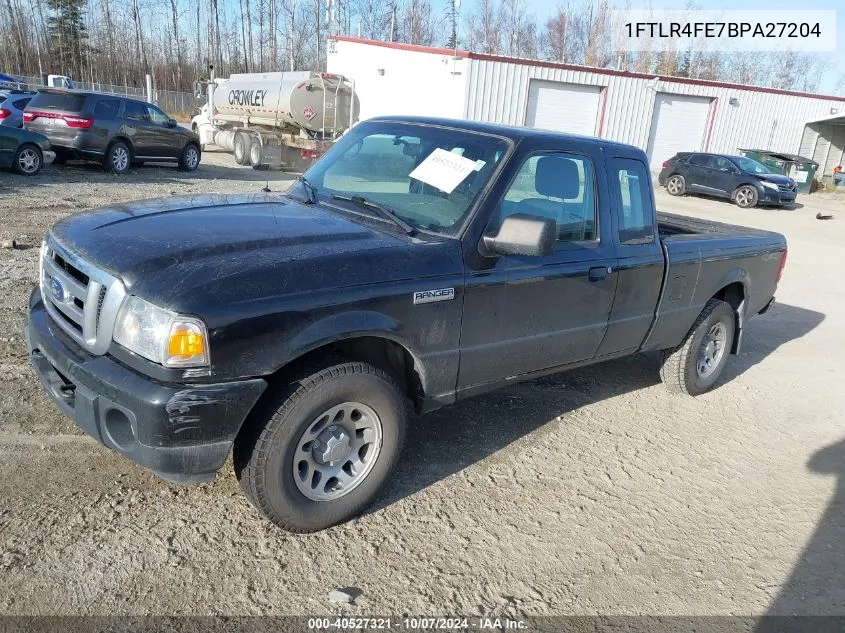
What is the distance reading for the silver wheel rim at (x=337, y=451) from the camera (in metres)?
3.07

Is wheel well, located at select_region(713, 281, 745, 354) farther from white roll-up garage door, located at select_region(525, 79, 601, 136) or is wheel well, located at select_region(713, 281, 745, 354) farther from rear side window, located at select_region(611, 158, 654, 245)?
white roll-up garage door, located at select_region(525, 79, 601, 136)

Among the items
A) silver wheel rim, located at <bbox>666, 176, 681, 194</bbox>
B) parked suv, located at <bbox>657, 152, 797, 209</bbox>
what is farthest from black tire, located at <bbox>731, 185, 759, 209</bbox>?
silver wheel rim, located at <bbox>666, 176, 681, 194</bbox>

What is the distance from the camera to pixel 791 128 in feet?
103

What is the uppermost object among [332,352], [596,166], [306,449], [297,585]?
[596,166]

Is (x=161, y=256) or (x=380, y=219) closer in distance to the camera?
(x=161, y=256)

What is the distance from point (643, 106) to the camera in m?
26.4

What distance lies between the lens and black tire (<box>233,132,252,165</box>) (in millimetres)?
21547

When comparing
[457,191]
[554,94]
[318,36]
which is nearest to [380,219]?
[457,191]

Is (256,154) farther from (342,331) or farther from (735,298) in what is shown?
(342,331)

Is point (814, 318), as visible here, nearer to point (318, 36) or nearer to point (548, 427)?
point (548, 427)

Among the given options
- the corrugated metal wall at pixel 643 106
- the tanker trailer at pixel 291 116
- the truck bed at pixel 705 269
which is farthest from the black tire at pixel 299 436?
the corrugated metal wall at pixel 643 106

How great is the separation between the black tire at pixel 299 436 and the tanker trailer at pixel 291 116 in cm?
1765

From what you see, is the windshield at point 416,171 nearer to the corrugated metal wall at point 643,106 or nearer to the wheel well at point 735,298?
the wheel well at point 735,298

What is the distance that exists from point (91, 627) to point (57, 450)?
1.41m
